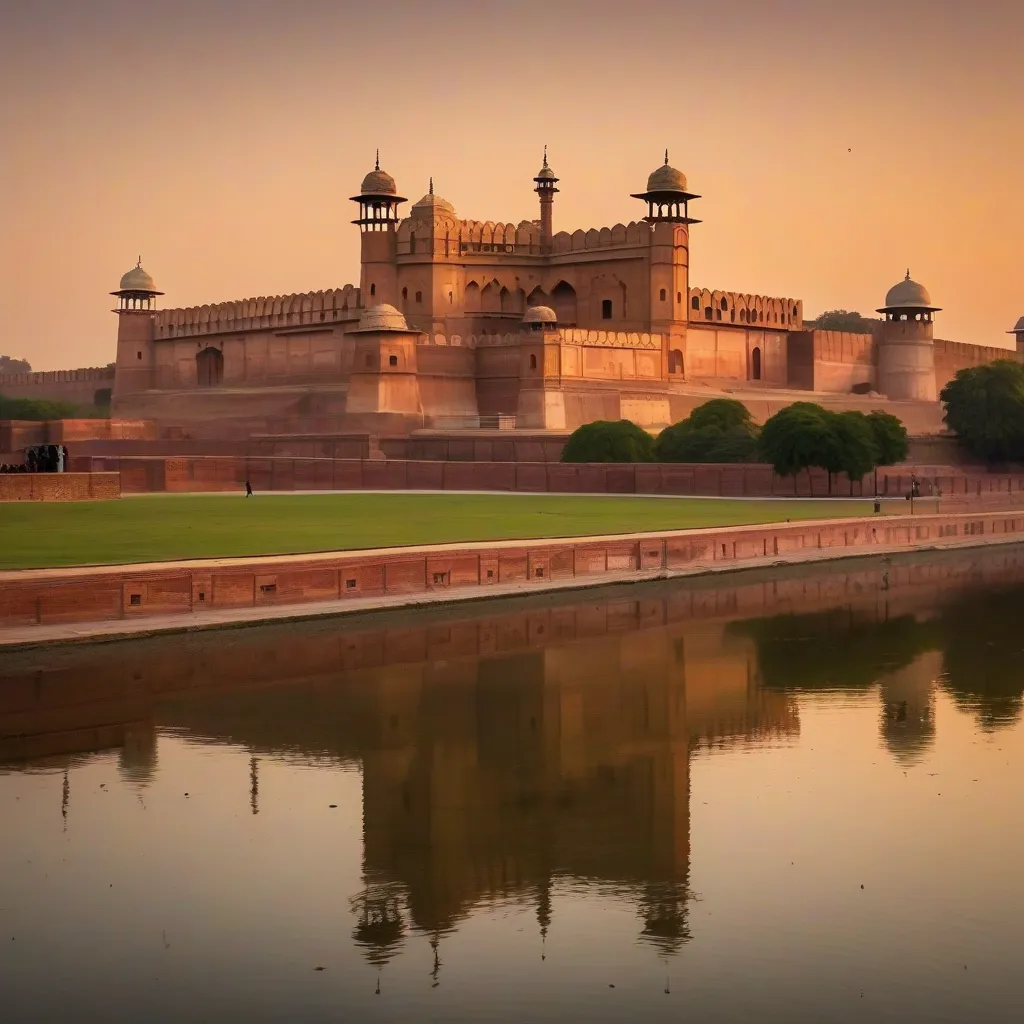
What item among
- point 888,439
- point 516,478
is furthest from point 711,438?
point 516,478

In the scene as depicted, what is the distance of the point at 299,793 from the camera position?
33.8 feet

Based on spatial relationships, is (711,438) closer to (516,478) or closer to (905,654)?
(516,478)

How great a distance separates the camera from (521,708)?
1331 cm

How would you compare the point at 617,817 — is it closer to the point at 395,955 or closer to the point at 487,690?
the point at 395,955

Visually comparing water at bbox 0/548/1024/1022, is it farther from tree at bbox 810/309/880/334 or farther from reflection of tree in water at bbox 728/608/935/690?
tree at bbox 810/309/880/334

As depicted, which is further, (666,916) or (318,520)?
(318,520)

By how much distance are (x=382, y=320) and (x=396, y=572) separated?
90.1 feet

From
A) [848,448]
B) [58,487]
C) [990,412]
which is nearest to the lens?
[58,487]

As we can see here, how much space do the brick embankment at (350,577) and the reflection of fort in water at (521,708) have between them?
1.72ft

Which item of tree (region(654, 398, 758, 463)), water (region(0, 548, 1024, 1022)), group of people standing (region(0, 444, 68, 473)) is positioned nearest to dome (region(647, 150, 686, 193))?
tree (region(654, 398, 758, 463))

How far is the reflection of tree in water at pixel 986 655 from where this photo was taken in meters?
13.7

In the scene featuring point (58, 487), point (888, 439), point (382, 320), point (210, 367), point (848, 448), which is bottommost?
point (58, 487)

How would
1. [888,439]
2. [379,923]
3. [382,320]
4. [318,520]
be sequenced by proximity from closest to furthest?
[379,923]
[318,520]
[888,439]
[382,320]

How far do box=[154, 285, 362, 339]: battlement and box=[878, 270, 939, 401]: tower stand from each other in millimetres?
18465
